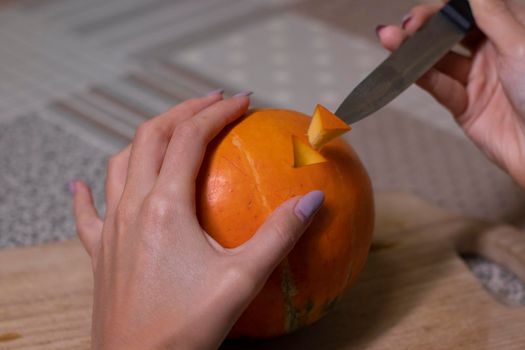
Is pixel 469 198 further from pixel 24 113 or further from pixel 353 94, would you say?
pixel 24 113

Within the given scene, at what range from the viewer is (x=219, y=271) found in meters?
0.81

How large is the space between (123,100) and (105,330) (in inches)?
39.2

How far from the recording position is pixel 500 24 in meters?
1.08

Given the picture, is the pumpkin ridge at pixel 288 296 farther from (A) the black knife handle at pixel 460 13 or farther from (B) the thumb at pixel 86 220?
(A) the black knife handle at pixel 460 13

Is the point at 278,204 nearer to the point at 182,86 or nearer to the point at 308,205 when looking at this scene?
the point at 308,205

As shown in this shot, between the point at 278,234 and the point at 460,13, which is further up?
the point at 460,13

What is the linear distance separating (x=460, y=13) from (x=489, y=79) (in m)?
0.20

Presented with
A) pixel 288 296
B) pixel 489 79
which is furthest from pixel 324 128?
pixel 489 79

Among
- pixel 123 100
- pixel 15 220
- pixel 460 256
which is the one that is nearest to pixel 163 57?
pixel 123 100

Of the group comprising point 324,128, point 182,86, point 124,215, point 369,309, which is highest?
point 324,128

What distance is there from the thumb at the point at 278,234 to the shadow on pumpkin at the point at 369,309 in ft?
0.73

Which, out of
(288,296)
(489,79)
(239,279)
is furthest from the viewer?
(489,79)

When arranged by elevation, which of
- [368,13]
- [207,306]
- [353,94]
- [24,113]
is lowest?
[24,113]

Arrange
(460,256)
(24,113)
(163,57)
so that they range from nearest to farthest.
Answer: (460,256), (24,113), (163,57)
